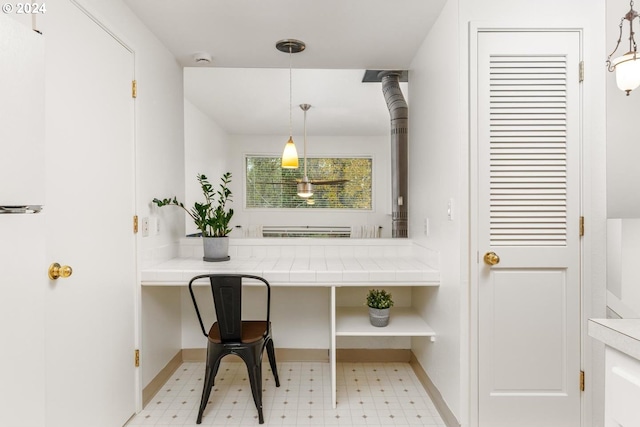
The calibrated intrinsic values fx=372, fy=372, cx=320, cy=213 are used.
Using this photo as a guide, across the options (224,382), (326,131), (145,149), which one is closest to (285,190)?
(326,131)

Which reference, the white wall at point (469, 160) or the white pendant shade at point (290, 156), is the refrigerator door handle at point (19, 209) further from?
the white pendant shade at point (290, 156)

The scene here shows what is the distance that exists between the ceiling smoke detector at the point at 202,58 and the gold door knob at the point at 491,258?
224cm

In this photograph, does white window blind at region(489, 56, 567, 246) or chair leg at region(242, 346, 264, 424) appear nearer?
white window blind at region(489, 56, 567, 246)

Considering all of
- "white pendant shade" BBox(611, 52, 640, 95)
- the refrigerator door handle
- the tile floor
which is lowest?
the tile floor

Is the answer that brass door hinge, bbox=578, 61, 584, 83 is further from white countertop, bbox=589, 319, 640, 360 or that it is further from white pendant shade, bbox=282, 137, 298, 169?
white pendant shade, bbox=282, 137, 298, 169

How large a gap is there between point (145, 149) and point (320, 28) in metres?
1.28

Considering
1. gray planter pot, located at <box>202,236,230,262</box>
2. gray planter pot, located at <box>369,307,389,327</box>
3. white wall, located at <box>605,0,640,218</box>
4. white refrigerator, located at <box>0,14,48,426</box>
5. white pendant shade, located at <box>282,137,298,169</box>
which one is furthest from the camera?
white pendant shade, located at <box>282,137,298,169</box>

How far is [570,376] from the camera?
182 cm

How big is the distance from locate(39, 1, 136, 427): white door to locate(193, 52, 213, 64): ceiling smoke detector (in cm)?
65

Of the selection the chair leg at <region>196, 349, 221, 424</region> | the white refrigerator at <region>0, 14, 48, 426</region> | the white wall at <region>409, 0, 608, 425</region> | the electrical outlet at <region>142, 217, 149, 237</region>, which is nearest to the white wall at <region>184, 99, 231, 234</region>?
the electrical outlet at <region>142, 217, 149, 237</region>

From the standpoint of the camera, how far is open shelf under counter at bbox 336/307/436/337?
2.21 metres

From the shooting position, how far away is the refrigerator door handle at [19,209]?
91 centimetres

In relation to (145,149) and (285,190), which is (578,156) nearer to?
(285,190)

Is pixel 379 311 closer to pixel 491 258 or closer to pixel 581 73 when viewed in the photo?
pixel 491 258
